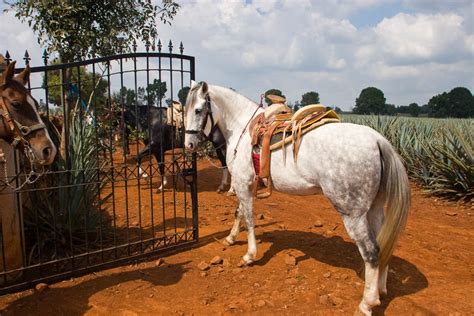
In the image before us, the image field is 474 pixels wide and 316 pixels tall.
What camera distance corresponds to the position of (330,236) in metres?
5.10

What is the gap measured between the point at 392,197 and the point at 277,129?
1.28 metres

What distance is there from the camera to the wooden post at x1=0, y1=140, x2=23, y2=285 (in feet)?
11.1

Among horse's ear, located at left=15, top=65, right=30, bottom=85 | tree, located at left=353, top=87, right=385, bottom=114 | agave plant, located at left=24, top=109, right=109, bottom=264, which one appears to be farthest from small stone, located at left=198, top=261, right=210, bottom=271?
tree, located at left=353, top=87, right=385, bottom=114

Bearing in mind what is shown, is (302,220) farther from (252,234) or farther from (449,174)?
(449,174)

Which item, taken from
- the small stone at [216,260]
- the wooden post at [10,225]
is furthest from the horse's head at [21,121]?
the small stone at [216,260]

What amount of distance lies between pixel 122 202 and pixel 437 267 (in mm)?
5149

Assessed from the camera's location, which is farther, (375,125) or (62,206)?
(375,125)

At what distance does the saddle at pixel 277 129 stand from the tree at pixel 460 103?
147 ft

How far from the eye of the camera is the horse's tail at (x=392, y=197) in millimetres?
3072

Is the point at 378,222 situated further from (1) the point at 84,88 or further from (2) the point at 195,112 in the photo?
(1) the point at 84,88

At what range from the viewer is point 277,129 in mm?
3672

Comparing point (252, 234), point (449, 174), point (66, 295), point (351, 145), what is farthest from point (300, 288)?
point (449, 174)

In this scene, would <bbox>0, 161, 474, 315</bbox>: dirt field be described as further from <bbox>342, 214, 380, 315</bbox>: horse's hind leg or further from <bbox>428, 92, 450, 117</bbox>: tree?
<bbox>428, 92, 450, 117</bbox>: tree

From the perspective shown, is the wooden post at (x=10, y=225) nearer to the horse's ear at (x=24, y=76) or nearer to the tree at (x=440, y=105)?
the horse's ear at (x=24, y=76)
